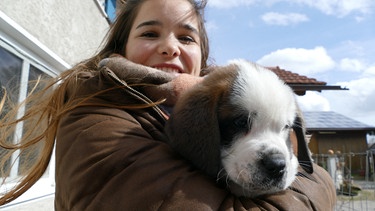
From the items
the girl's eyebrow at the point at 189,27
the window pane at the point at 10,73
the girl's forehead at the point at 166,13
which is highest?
the girl's forehead at the point at 166,13

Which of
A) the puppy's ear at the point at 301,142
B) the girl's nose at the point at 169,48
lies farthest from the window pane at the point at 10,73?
the puppy's ear at the point at 301,142

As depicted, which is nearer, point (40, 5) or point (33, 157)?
point (33, 157)

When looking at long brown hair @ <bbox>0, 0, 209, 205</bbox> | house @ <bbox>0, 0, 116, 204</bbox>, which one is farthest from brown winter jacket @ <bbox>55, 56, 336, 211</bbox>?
house @ <bbox>0, 0, 116, 204</bbox>

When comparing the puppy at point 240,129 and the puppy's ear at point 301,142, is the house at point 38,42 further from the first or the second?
the puppy's ear at point 301,142

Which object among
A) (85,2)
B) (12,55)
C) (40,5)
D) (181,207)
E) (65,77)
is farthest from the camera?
(85,2)

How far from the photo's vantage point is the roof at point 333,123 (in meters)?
25.1

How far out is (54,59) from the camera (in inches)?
176

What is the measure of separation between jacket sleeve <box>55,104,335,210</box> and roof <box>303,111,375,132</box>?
24.3 m

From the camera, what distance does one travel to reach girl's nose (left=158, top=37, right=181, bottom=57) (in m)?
2.11

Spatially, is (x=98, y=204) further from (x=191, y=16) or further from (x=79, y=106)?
(x=191, y=16)

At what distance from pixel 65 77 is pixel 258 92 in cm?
113

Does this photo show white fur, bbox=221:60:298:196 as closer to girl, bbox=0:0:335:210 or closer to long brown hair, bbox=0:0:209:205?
girl, bbox=0:0:335:210

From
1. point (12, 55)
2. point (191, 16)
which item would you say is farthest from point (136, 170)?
point (12, 55)

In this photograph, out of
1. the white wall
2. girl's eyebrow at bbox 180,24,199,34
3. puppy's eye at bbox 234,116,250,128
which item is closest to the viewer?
puppy's eye at bbox 234,116,250,128
